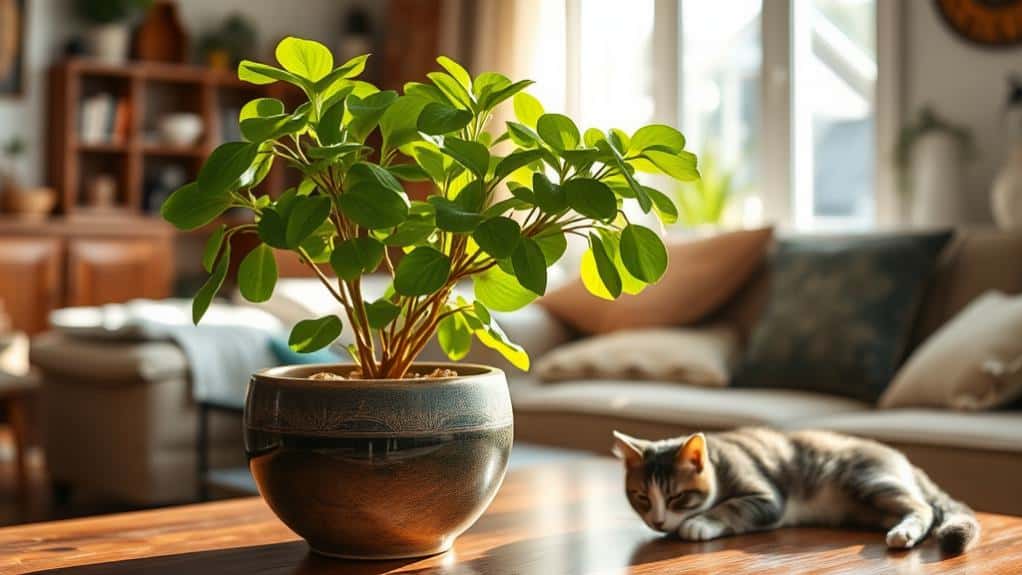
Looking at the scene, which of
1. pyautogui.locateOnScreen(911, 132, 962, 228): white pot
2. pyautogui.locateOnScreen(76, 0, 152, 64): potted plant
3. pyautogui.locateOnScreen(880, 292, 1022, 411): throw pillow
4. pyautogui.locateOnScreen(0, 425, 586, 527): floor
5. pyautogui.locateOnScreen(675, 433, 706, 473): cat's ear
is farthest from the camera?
pyautogui.locateOnScreen(76, 0, 152, 64): potted plant

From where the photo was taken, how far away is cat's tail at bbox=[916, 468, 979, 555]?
4.17 ft

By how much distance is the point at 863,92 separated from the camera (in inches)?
179

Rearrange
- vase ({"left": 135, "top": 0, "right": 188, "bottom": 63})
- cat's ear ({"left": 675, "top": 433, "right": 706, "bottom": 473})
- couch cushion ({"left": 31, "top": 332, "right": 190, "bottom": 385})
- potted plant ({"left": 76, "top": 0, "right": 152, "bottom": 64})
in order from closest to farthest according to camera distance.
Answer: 1. cat's ear ({"left": 675, "top": 433, "right": 706, "bottom": 473})
2. couch cushion ({"left": 31, "top": 332, "right": 190, "bottom": 385})
3. potted plant ({"left": 76, "top": 0, "right": 152, "bottom": 64})
4. vase ({"left": 135, "top": 0, "right": 188, "bottom": 63})

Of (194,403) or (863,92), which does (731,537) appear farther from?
(863,92)

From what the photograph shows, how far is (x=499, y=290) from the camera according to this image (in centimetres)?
125

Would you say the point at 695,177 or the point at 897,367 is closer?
the point at 695,177

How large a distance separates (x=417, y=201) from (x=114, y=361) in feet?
7.86

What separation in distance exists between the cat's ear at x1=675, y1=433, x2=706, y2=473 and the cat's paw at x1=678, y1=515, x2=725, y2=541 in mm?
61

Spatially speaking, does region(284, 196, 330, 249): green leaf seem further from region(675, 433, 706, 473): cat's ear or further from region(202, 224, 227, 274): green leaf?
region(675, 433, 706, 473): cat's ear

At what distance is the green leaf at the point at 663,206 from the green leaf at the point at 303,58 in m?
0.33

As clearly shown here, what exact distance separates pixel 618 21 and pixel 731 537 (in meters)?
4.07

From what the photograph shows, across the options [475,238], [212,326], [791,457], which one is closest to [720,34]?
[212,326]

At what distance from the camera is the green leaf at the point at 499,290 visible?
125cm

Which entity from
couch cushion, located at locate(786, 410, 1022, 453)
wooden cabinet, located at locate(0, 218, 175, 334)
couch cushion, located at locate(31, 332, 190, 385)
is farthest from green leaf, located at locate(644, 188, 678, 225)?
wooden cabinet, located at locate(0, 218, 175, 334)
